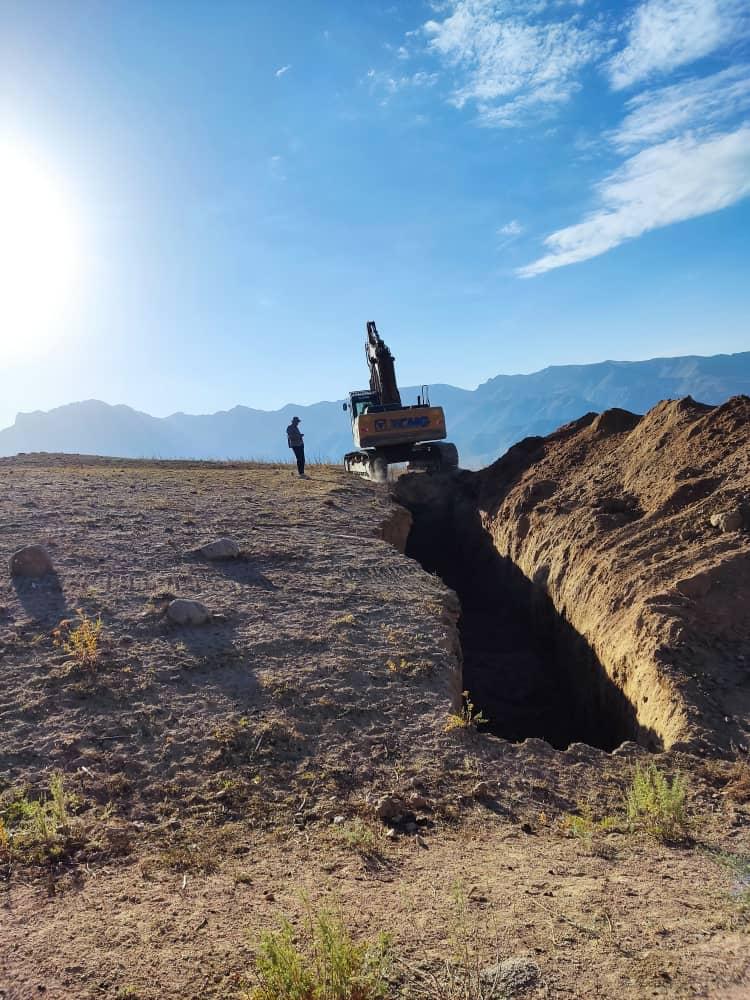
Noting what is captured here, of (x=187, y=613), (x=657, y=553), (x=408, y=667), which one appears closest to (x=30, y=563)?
(x=187, y=613)

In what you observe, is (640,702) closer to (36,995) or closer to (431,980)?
(431,980)

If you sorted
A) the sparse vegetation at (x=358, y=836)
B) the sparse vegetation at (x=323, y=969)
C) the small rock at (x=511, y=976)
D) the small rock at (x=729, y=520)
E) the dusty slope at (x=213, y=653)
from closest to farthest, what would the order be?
the sparse vegetation at (x=323, y=969)
the small rock at (x=511, y=976)
the sparse vegetation at (x=358, y=836)
the dusty slope at (x=213, y=653)
the small rock at (x=729, y=520)

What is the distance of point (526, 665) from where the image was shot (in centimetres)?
1001

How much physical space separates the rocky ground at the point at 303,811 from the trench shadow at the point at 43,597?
3cm

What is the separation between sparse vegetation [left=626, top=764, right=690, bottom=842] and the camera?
4.06 metres

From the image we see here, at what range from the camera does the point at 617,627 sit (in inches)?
298

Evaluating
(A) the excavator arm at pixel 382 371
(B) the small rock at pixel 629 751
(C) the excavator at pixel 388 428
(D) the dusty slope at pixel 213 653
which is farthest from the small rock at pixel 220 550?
(A) the excavator arm at pixel 382 371

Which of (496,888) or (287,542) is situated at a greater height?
(287,542)

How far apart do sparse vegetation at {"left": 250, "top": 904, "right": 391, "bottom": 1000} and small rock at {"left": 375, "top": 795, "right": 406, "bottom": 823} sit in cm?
150

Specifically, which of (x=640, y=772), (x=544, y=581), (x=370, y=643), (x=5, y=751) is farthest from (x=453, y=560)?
(x=5, y=751)

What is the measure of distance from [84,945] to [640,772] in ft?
12.5

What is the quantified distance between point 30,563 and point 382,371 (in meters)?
14.1

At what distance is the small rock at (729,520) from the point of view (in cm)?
752

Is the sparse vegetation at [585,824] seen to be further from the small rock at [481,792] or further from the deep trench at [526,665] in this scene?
the deep trench at [526,665]
